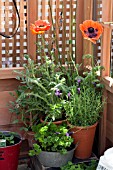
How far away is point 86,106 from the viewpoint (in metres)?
2.68

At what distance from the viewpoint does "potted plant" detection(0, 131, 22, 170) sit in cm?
274

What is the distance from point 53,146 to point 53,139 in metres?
0.05

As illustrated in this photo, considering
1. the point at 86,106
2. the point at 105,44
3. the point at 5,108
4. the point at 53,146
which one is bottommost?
the point at 53,146

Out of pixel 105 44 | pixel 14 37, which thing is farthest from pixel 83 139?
pixel 14 37

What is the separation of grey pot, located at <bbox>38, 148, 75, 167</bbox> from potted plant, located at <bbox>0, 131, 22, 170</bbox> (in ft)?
0.71

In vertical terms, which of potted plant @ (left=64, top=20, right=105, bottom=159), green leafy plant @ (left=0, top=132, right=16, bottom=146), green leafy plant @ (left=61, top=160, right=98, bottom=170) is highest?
potted plant @ (left=64, top=20, right=105, bottom=159)

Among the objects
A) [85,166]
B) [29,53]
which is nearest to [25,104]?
[29,53]

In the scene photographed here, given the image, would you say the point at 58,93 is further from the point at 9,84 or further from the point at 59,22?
the point at 59,22

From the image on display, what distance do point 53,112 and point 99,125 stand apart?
450 millimetres

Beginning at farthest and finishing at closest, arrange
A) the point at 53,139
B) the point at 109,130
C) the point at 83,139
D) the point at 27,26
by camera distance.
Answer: the point at 27,26
the point at 109,130
the point at 83,139
the point at 53,139

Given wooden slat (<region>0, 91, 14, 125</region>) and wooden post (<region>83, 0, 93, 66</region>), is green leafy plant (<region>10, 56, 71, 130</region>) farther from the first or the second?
wooden post (<region>83, 0, 93, 66</region>)

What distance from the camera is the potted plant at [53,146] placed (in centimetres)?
261

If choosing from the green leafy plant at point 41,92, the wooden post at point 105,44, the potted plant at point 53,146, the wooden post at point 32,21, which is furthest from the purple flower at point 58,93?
the wooden post at point 32,21

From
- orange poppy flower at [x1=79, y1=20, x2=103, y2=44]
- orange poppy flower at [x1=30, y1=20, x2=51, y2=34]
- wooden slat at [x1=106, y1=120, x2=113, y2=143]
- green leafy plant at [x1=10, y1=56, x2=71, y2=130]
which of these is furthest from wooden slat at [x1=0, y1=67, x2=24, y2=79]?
wooden slat at [x1=106, y1=120, x2=113, y2=143]
